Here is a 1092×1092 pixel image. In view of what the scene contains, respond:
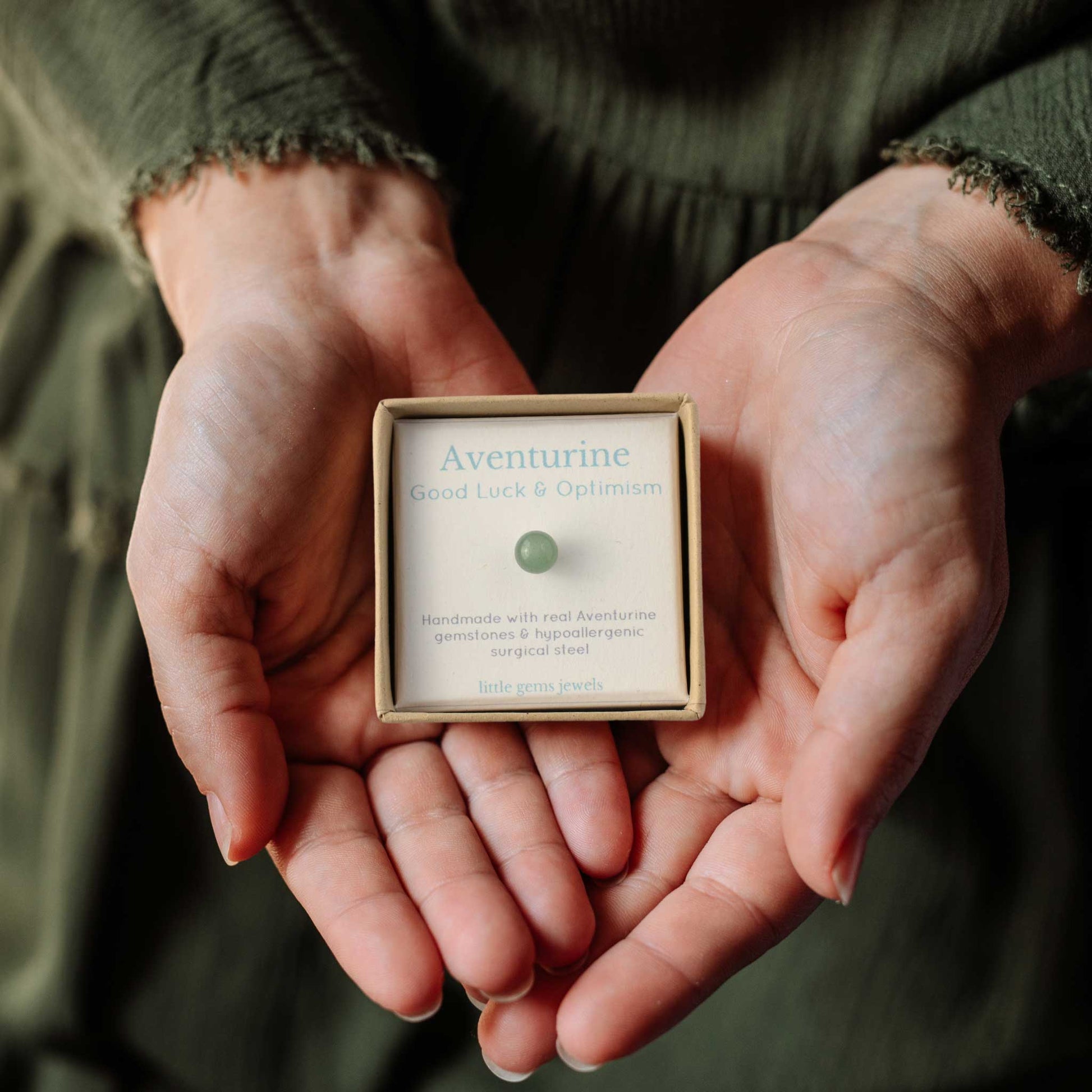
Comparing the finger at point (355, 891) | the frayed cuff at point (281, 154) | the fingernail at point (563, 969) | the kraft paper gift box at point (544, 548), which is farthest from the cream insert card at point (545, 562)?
the frayed cuff at point (281, 154)

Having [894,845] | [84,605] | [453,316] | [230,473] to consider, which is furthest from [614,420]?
[84,605]

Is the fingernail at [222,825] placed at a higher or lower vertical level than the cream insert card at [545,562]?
lower

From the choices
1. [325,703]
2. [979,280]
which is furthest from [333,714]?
[979,280]

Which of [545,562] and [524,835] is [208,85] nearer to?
Answer: [545,562]

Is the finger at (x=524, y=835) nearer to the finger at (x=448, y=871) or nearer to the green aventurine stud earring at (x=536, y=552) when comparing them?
the finger at (x=448, y=871)

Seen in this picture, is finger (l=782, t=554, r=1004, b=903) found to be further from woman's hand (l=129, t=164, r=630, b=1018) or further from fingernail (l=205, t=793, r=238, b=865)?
fingernail (l=205, t=793, r=238, b=865)

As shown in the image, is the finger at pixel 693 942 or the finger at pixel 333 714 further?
the finger at pixel 333 714

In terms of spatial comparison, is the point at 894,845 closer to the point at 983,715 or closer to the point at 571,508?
the point at 983,715
